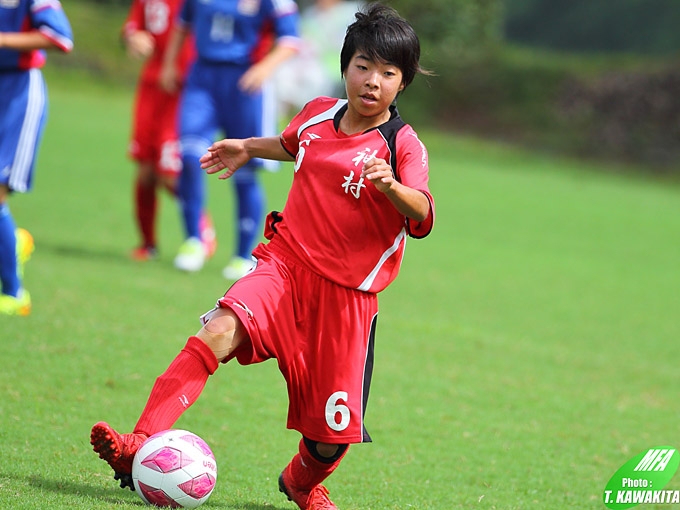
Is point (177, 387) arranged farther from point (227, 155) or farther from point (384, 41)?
point (384, 41)

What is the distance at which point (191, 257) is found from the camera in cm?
855

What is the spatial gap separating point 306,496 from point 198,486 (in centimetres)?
50

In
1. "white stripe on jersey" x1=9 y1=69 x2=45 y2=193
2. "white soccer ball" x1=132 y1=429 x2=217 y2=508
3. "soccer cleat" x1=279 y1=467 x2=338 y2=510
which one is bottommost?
"soccer cleat" x1=279 y1=467 x2=338 y2=510

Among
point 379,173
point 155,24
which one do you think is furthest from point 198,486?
point 155,24

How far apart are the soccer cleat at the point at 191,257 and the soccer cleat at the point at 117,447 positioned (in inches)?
200

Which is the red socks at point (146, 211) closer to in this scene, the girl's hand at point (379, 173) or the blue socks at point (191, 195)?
the blue socks at point (191, 195)

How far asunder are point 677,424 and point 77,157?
11696mm

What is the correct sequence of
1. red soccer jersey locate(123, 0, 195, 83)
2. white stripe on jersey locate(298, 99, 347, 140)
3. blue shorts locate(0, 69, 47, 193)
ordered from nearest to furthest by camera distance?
white stripe on jersey locate(298, 99, 347, 140), blue shorts locate(0, 69, 47, 193), red soccer jersey locate(123, 0, 195, 83)

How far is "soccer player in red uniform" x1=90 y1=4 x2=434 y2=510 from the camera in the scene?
11.8ft

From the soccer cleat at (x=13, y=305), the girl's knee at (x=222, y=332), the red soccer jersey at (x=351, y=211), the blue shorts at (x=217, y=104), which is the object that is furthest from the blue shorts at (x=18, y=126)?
the girl's knee at (x=222, y=332)

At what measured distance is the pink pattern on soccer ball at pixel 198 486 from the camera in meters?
3.48

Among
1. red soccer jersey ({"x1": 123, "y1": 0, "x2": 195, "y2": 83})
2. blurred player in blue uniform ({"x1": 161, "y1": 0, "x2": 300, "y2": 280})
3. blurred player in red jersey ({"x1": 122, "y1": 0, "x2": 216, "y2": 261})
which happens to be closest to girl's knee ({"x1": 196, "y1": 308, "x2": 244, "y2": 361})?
blurred player in blue uniform ({"x1": 161, "y1": 0, "x2": 300, "y2": 280})

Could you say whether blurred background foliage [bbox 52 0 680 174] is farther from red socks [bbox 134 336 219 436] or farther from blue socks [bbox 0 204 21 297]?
red socks [bbox 134 336 219 436]

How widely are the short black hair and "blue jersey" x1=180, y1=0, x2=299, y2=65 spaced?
15.2ft
